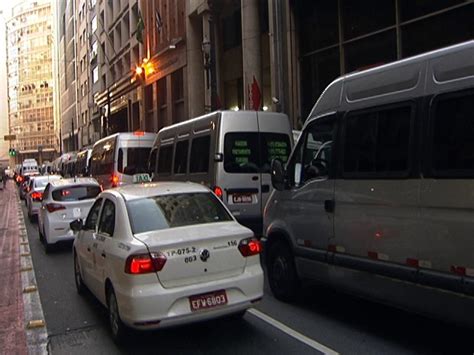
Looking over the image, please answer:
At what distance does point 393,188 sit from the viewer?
16.7ft

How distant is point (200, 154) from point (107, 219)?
4.87m

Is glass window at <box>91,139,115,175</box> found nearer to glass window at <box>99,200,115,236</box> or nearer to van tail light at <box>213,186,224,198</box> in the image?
van tail light at <box>213,186,224,198</box>

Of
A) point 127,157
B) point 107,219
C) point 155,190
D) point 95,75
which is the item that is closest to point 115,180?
point 127,157

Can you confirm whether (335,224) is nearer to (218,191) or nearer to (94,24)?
(218,191)

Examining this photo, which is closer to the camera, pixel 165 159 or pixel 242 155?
pixel 242 155

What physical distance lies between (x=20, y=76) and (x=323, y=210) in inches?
5105

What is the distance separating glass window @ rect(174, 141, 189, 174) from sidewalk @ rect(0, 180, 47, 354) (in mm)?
3688

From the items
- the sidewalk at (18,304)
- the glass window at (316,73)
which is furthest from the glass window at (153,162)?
the glass window at (316,73)

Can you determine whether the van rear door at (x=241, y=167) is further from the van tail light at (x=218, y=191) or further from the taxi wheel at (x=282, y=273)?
the taxi wheel at (x=282, y=273)

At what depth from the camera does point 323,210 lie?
6.09m

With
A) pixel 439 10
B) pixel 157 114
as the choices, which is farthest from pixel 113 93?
pixel 439 10

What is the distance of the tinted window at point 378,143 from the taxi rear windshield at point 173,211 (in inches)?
61.1

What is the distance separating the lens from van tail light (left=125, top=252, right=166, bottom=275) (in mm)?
5078

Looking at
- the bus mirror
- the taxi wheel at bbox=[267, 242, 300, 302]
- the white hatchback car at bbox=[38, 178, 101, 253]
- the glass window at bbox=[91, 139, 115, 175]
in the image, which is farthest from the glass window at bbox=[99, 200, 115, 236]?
the glass window at bbox=[91, 139, 115, 175]
